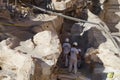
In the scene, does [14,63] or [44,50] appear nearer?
[14,63]

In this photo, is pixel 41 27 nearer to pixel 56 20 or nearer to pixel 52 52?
pixel 56 20

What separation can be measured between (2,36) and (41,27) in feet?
10.6

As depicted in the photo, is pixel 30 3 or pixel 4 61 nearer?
pixel 4 61

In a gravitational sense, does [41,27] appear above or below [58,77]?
above

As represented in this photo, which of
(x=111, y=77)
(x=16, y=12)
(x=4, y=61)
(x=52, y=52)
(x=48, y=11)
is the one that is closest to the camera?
(x=4, y=61)

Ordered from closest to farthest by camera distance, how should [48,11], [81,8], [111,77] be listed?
[111,77] → [48,11] → [81,8]

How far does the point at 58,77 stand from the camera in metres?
15.8

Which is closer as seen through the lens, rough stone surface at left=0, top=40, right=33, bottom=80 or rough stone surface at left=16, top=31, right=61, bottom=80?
rough stone surface at left=0, top=40, right=33, bottom=80

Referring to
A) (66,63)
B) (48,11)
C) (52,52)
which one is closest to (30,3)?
(48,11)

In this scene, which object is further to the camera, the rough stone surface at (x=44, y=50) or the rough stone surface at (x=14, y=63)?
the rough stone surface at (x=44, y=50)

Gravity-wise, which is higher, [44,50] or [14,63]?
[44,50]

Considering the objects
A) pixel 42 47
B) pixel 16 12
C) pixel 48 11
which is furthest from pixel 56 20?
pixel 42 47

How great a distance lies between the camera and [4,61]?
1351 centimetres

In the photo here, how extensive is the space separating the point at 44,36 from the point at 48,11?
5570 mm
